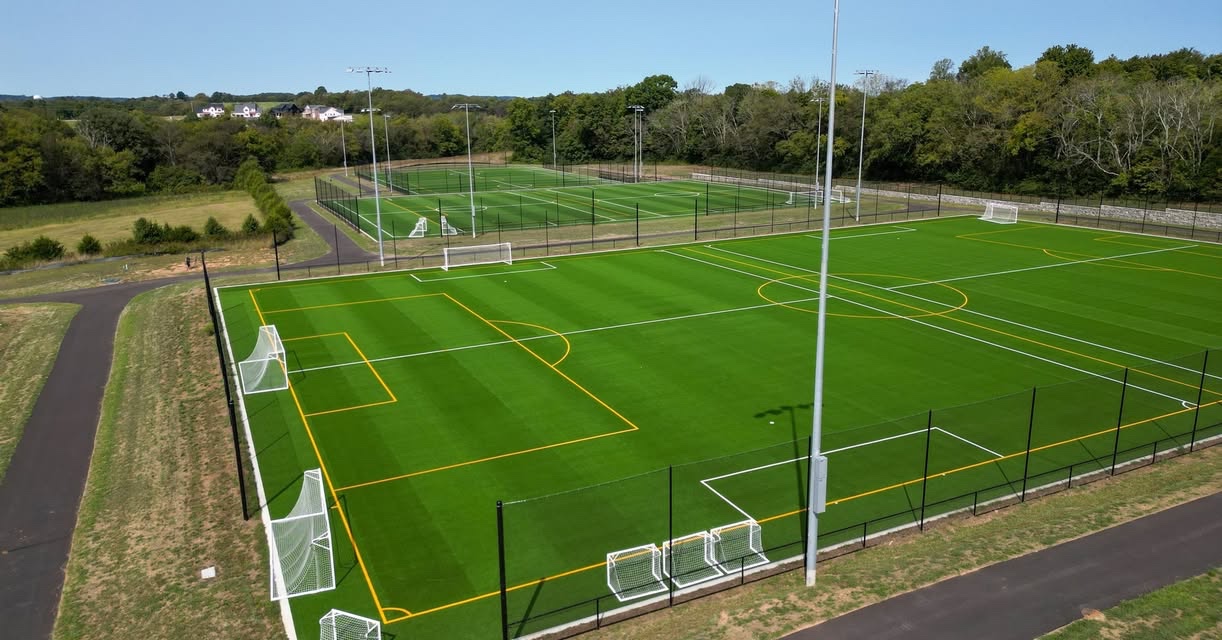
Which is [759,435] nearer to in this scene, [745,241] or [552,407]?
[552,407]

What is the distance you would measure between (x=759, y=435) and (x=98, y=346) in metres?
30.1

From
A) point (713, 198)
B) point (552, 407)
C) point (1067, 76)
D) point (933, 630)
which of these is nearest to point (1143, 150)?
point (1067, 76)

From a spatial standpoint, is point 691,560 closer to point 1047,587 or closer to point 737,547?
point 737,547

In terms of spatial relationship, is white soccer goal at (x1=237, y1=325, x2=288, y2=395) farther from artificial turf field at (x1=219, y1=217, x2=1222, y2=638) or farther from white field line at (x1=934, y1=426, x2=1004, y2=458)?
white field line at (x1=934, y1=426, x2=1004, y2=458)

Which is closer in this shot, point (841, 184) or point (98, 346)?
point (98, 346)

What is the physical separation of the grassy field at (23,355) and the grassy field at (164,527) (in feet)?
8.39

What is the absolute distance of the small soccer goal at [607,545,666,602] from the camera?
16.6 metres

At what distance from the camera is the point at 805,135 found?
11338 cm

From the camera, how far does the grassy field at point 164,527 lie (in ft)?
53.9

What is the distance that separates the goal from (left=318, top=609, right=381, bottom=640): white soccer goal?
65.0 m

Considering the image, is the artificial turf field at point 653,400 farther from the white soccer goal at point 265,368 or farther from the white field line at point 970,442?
the white soccer goal at point 265,368

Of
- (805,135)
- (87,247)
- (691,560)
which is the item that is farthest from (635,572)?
(805,135)

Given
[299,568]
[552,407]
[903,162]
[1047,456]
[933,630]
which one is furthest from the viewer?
[903,162]

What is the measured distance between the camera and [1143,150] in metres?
76.4
